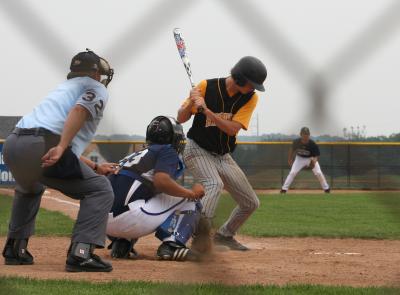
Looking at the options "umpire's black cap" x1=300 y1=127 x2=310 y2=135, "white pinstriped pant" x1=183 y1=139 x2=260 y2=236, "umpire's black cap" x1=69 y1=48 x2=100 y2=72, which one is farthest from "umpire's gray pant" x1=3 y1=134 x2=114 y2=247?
"umpire's black cap" x1=300 y1=127 x2=310 y2=135

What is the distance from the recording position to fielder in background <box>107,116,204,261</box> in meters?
5.18

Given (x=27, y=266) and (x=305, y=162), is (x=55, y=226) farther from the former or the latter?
(x=305, y=162)

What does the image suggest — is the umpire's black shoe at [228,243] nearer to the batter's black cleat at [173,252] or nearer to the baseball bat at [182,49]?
the batter's black cleat at [173,252]

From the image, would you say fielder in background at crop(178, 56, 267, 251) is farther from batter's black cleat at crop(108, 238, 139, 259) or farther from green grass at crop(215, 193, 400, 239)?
green grass at crop(215, 193, 400, 239)

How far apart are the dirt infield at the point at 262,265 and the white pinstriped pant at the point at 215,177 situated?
0.37 meters

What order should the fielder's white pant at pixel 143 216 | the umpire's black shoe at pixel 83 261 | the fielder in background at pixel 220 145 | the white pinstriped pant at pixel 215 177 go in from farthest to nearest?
the white pinstriped pant at pixel 215 177, the fielder in background at pixel 220 145, the fielder's white pant at pixel 143 216, the umpire's black shoe at pixel 83 261

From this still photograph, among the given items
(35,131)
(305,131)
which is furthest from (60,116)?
(305,131)

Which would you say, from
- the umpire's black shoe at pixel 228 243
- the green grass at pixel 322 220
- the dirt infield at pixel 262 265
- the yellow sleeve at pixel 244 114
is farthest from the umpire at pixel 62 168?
the green grass at pixel 322 220

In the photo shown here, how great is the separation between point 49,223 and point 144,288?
16.8ft

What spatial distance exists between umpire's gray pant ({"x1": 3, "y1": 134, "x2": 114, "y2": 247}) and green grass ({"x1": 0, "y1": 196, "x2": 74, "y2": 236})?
210cm

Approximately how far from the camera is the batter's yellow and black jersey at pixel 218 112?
5.50 m

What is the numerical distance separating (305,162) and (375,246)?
32.7 feet

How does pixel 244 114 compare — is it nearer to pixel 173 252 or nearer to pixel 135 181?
pixel 135 181

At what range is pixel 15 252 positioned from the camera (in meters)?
4.98
